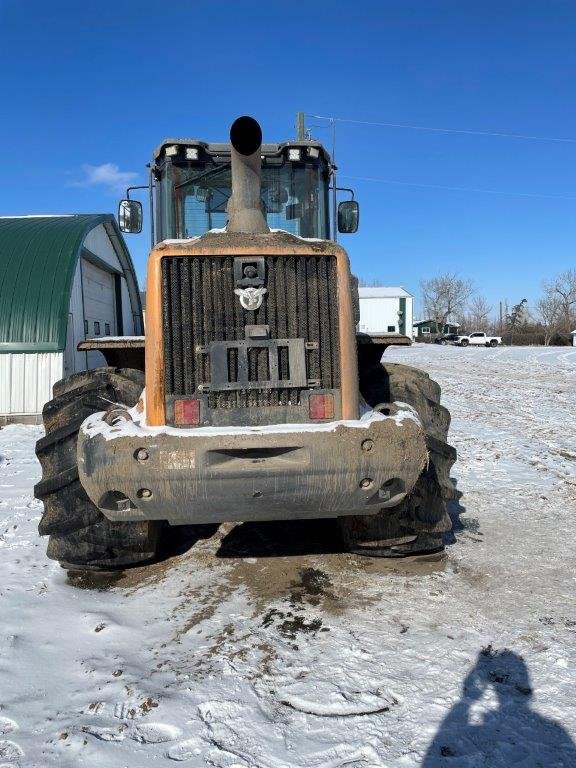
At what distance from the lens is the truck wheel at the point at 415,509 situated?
3912 mm

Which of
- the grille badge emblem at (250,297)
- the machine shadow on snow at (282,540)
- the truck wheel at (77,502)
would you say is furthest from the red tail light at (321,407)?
the machine shadow on snow at (282,540)

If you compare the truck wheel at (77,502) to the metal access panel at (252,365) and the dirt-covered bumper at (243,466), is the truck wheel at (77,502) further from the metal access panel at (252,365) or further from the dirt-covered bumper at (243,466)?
the metal access panel at (252,365)

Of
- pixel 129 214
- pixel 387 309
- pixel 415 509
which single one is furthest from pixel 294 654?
pixel 387 309

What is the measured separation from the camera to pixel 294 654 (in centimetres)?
303

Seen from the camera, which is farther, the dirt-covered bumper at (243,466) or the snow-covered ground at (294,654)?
the dirt-covered bumper at (243,466)

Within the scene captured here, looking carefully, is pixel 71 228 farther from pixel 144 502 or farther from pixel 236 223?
pixel 144 502

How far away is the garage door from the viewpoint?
1299 cm

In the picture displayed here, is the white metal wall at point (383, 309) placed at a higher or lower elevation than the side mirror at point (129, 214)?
higher

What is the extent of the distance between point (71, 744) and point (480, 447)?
6602 millimetres

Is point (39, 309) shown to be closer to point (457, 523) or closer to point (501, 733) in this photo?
point (457, 523)

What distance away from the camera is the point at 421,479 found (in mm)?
3896

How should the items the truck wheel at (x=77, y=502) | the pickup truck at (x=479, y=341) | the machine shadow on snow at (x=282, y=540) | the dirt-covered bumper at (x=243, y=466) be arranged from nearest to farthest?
the dirt-covered bumper at (x=243, y=466) → the truck wheel at (x=77, y=502) → the machine shadow on snow at (x=282, y=540) → the pickup truck at (x=479, y=341)

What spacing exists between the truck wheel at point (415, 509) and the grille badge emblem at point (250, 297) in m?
1.28

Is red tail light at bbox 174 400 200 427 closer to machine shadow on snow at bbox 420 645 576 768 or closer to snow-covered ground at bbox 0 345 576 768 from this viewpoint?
snow-covered ground at bbox 0 345 576 768
